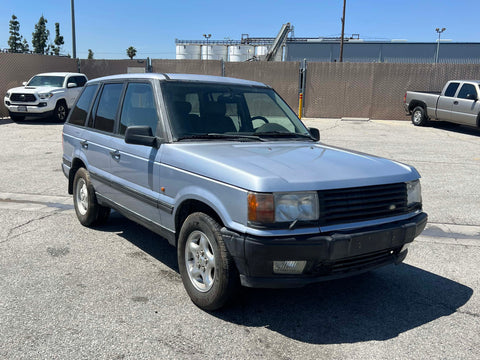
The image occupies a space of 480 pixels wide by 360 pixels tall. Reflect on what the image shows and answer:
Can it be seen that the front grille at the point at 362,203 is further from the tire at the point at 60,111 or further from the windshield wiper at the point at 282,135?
the tire at the point at 60,111

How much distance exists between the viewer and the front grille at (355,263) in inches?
125

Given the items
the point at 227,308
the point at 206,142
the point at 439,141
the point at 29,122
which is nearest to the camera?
the point at 227,308

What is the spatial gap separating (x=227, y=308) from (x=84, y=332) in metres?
1.05

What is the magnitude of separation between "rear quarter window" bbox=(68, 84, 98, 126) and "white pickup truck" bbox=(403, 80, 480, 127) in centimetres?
1378

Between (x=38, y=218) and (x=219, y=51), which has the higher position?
(x=219, y=51)

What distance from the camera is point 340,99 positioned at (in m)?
21.4

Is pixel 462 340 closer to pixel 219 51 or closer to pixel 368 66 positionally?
pixel 368 66

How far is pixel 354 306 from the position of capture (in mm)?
3717

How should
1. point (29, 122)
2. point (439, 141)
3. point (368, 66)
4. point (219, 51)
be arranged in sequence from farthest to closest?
1. point (219, 51)
2. point (368, 66)
3. point (29, 122)
4. point (439, 141)

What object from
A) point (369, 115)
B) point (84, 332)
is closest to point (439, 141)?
point (369, 115)

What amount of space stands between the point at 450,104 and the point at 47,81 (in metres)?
15.6

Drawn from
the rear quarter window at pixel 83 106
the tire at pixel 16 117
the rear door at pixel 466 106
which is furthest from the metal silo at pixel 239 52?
the rear quarter window at pixel 83 106

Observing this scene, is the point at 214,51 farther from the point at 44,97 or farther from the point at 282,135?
the point at 282,135

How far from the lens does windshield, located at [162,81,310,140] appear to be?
13.5ft
